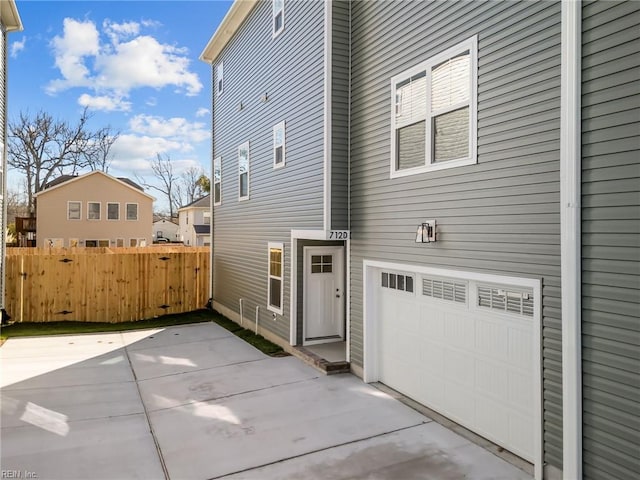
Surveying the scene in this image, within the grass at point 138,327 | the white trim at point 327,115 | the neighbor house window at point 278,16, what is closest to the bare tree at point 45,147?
the grass at point 138,327

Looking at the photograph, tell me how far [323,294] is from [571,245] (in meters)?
5.89

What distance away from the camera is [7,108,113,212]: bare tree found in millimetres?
32719

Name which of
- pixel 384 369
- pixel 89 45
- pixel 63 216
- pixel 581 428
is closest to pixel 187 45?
pixel 89 45

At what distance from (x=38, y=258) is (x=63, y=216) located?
1693 centimetres

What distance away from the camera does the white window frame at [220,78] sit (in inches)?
532

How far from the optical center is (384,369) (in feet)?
22.5

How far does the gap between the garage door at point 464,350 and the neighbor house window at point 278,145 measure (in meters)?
3.91

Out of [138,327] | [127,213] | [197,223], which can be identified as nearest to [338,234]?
[138,327]

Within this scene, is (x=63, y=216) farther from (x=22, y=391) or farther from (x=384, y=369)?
(x=384, y=369)

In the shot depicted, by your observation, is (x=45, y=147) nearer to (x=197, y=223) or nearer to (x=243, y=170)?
(x=197, y=223)

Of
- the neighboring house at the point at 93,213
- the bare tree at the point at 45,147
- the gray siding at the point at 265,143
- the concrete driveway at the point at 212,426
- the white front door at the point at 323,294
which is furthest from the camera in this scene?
the bare tree at the point at 45,147

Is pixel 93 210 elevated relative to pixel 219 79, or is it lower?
lower

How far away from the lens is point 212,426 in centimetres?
541

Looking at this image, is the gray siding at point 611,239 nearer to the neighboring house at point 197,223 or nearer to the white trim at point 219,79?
the white trim at point 219,79
